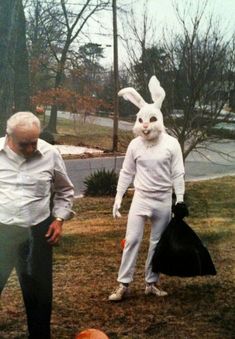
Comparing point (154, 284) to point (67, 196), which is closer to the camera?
point (67, 196)

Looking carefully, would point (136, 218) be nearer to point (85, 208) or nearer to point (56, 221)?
point (56, 221)

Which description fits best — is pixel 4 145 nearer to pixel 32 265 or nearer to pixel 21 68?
pixel 32 265

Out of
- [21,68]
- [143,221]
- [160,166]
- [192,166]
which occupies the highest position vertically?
[21,68]

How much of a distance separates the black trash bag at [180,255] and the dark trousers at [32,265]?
2.62 ft

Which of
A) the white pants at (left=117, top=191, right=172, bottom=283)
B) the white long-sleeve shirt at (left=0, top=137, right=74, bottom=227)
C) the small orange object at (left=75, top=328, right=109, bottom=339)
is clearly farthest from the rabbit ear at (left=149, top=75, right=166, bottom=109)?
the small orange object at (left=75, top=328, right=109, bottom=339)

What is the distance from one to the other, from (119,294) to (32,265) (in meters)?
0.91

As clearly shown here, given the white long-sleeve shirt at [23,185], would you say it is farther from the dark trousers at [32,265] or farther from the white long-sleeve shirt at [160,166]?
the white long-sleeve shirt at [160,166]

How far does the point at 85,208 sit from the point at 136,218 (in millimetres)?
2652

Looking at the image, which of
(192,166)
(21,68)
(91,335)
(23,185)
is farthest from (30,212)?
(192,166)

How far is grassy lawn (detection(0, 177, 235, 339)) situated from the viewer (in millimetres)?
2492

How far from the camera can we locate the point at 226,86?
16.1 ft

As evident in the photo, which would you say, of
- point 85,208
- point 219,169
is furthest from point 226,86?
point 219,169

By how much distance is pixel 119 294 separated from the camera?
2.83 metres

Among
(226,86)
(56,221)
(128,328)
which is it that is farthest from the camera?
(226,86)
